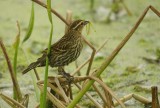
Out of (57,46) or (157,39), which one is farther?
(157,39)

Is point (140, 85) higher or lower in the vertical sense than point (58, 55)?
lower

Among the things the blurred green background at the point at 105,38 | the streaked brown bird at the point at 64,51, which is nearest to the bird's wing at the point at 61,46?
the streaked brown bird at the point at 64,51

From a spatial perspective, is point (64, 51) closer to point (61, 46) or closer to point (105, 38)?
point (61, 46)

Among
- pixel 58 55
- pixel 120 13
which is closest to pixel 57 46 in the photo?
pixel 58 55

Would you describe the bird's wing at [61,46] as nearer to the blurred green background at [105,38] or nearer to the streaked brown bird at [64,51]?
the streaked brown bird at [64,51]

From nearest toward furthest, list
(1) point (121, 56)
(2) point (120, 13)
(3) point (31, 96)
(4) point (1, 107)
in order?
(4) point (1, 107) < (3) point (31, 96) < (1) point (121, 56) < (2) point (120, 13)

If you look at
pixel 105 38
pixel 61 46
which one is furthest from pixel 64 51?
pixel 105 38

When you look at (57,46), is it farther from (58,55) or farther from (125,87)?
(125,87)

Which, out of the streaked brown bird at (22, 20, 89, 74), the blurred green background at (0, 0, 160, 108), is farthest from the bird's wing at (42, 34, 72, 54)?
the blurred green background at (0, 0, 160, 108)
